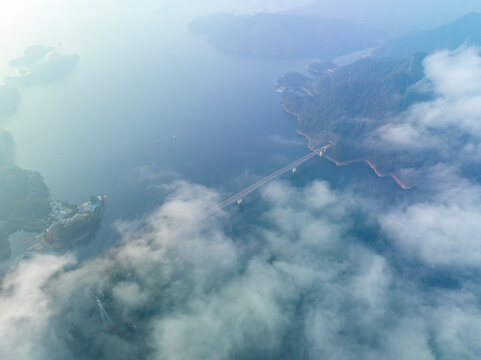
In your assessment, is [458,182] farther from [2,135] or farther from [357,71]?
[2,135]

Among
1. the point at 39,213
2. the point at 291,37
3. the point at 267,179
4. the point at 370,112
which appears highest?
the point at 39,213

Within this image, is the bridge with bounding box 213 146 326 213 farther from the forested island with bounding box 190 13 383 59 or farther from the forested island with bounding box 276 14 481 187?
the forested island with bounding box 190 13 383 59

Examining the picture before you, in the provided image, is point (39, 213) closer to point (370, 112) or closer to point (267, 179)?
point (267, 179)

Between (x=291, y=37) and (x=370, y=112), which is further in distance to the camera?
(x=291, y=37)

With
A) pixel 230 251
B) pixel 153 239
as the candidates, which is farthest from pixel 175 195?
pixel 230 251

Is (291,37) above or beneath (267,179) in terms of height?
above

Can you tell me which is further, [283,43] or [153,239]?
[283,43]

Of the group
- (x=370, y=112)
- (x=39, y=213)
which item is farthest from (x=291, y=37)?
(x=39, y=213)

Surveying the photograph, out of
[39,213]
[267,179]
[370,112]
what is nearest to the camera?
[39,213]
